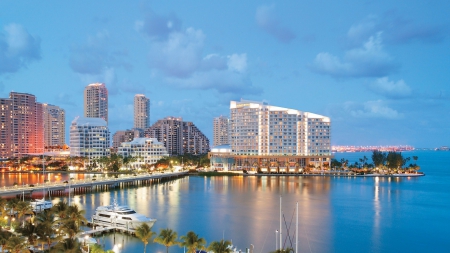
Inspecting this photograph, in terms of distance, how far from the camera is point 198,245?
24984 millimetres

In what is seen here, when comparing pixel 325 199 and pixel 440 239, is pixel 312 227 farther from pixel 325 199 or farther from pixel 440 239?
pixel 325 199

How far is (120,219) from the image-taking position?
1576 inches

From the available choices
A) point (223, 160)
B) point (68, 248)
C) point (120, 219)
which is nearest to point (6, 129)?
point (223, 160)

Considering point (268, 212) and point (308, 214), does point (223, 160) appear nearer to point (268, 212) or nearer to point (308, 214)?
point (268, 212)

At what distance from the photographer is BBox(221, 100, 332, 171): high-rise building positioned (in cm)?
12150

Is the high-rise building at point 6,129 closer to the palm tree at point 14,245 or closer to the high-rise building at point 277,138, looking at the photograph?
the high-rise building at point 277,138

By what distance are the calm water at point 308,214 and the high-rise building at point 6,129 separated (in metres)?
115

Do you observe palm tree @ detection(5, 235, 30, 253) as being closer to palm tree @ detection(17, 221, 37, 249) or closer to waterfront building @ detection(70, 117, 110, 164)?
palm tree @ detection(17, 221, 37, 249)

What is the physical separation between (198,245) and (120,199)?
135 feet

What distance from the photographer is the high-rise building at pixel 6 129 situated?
161250 mm

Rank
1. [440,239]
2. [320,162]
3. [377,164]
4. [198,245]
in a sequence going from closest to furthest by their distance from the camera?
[198,245] → [440,239] → [377,164] → [320,162]

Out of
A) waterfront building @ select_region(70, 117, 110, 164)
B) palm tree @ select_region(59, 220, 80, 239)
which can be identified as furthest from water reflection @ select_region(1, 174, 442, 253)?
waterfront building @ select_region(70, 117, 110, 164)

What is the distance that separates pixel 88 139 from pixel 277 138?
249ft

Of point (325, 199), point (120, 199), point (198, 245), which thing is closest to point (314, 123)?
point (325, 199)
